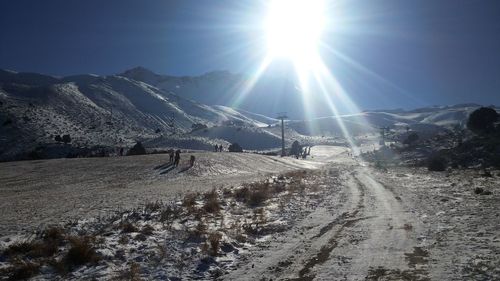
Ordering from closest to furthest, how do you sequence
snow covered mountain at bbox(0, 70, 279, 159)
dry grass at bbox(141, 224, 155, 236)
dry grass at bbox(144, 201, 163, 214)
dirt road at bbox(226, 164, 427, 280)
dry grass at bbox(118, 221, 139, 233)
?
1. dirt road at bbox(226, 164, 427, 280)
2. dry grass at bbox(141, 224, 155, 236)
3. dry grass at bbox(118, 221, 139, 233)
4. dry grass at bbox(144, 201, 163, 214)
5. snow covered mountain at bbox(0, 70, 279, 159)

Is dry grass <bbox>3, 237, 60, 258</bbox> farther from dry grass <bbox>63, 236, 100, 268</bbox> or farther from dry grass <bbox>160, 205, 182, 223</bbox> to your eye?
dry grass <bbox>160, 205, 182, 223</bbox>

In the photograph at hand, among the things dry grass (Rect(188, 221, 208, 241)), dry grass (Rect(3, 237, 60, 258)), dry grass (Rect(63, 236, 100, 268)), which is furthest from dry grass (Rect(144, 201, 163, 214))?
dry grass (Rect(63, 236, 100, 268))

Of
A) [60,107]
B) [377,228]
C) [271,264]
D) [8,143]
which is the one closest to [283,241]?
[271,264]

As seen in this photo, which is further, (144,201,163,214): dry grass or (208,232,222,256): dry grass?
(144,201,163,214): dry grass

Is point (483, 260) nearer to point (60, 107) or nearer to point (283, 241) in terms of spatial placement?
point (283, 241)

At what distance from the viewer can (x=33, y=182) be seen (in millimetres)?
34531

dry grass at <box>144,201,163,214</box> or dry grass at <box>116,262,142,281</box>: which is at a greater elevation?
dry grass at <box>144,201,163,214</box>

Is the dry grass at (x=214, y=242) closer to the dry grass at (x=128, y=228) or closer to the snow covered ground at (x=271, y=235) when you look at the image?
the snow covered ground at (x=271, y=235)

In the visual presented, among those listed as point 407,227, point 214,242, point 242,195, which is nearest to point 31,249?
point 214,242

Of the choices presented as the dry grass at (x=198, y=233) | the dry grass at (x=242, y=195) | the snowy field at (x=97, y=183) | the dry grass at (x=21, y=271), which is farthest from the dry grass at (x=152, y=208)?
the dry grass at (x=21, y=271)

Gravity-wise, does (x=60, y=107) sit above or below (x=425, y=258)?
above

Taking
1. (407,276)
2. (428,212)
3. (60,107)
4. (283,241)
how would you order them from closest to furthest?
1. (407,276)
2. (283,241)
3. (428,212)
4. (60,107)

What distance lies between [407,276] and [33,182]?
112 ft

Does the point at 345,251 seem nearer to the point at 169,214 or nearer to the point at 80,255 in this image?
the point at 80,255
